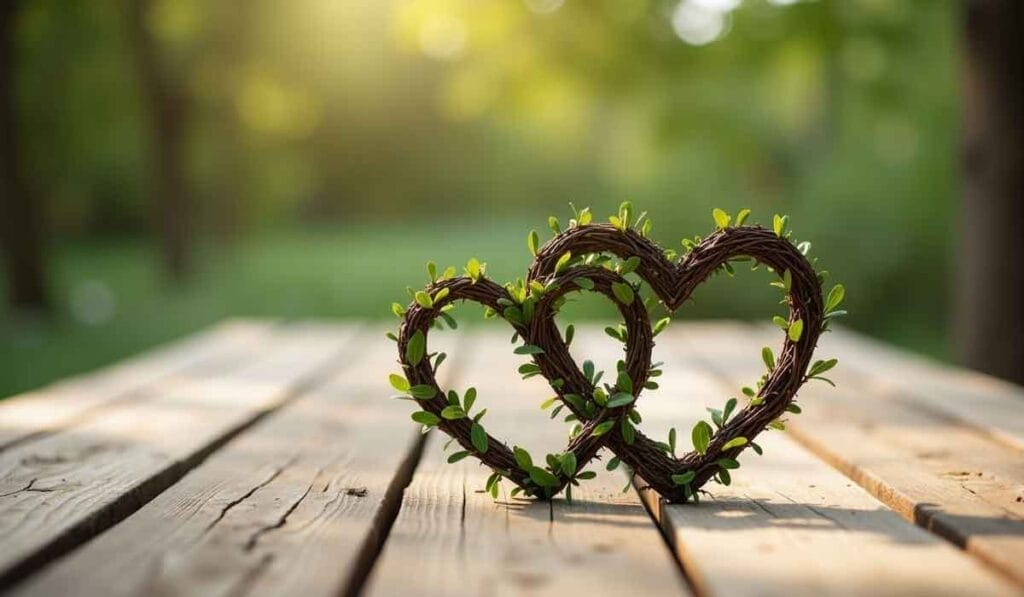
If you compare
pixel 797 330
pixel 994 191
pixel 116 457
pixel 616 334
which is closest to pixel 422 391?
pixel 616 334

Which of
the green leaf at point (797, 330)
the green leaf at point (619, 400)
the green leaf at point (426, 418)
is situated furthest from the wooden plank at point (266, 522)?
the green leaf at point (797, 330)

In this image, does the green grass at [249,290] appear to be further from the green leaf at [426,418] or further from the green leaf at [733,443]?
the green leaf at [426,418]

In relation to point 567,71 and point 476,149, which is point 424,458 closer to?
point 567,71

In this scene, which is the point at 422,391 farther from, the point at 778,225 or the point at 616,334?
the point at 778,225

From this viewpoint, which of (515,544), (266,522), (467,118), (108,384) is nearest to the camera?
(515,544)

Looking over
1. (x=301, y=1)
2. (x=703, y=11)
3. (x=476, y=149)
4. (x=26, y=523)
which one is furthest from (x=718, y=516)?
(x=476, y=149)
